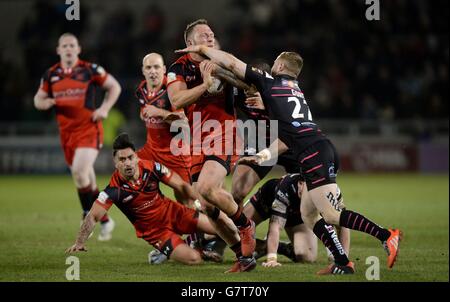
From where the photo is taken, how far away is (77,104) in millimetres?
11164

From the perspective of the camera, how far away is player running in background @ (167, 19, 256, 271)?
764 cm

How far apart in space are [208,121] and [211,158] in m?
0.48

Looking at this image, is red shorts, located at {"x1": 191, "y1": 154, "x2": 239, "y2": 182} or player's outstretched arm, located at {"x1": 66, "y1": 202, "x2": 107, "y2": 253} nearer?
player's outstretched arm, located at {"x1": 66, "y1": 202, "x2": 107, "y2": 253}

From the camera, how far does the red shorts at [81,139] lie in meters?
11.1

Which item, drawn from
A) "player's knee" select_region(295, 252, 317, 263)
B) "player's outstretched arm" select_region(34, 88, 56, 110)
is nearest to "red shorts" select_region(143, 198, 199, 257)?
"player's knee" select_region(295, 252, 317, 263)

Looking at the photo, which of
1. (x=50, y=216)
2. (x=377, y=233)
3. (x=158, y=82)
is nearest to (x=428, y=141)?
(x=50, y=216)

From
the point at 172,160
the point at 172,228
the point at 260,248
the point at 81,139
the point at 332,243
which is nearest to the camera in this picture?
the point at 332,243

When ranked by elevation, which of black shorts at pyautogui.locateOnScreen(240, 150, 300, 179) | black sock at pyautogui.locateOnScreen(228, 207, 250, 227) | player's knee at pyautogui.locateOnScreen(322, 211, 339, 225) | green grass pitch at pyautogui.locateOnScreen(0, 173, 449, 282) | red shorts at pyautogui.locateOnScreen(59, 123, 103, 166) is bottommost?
green grass pitch at pyautogui.locateOnScreen(0, 173, 449, 282)

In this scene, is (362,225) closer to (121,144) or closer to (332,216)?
(332,216)

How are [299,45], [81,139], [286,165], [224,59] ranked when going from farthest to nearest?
[299,45]
[81,139]
[286,165]
[224,59]

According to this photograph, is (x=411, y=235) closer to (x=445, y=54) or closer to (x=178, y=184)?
(x=178, y=184)

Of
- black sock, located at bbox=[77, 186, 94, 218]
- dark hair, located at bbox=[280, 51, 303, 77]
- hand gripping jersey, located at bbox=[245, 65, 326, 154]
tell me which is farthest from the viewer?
black sock, located at bbox=[77, 186, 94, 218]

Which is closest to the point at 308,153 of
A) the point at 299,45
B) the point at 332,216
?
the point at 332,216

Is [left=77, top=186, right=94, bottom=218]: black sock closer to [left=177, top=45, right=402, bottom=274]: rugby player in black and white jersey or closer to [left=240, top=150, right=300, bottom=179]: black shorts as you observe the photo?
[left=240, top=150, right=300, bottom=179]: black shorts
